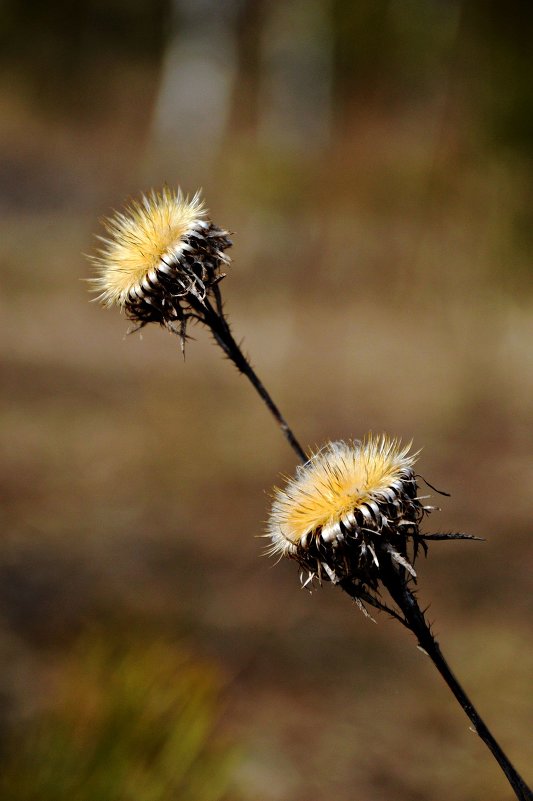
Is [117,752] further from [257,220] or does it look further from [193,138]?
[193,138]

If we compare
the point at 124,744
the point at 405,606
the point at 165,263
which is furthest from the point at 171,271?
the point at 124,744

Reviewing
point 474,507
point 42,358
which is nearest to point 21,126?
point 42,358

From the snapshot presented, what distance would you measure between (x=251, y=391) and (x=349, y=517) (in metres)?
5.10

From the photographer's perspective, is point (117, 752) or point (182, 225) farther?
point (117, 752)

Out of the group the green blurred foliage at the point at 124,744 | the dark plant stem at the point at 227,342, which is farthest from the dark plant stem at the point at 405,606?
the green blurred foliage at the point at 124,744

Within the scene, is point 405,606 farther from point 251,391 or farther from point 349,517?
point 251,391

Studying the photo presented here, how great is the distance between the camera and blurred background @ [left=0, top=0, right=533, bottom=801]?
221 centimetres

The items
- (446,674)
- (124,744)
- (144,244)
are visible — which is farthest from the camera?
(124,744)

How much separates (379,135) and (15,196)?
3.65 metres

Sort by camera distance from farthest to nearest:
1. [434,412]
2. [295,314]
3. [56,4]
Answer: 1. [56,4]
2. [295,314]
3. [434,412]

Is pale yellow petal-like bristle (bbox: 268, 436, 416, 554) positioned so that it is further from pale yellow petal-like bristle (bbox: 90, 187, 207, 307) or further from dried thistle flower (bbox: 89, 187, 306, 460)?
pale yellow petal-like bristle (bbox: 90, 187, 207, 307)

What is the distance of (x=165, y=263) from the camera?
0.62 m

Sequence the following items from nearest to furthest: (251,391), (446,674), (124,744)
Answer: (446,674) → (124,744) → (251,391)

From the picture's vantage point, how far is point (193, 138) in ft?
28.6
